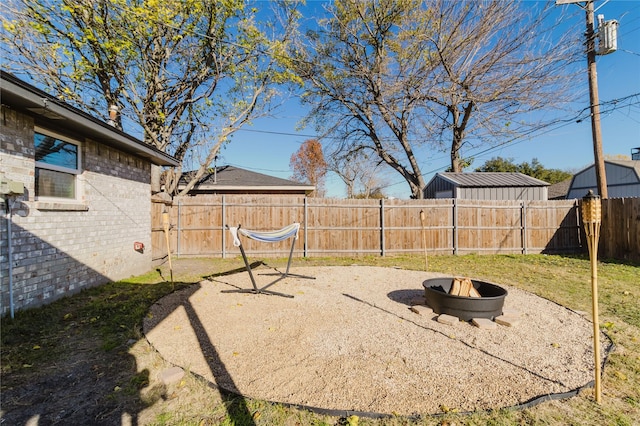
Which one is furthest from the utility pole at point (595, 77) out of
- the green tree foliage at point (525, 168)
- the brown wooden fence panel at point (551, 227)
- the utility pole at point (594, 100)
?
the green tree foliage at point (525, 168)

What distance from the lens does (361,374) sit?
251 cm

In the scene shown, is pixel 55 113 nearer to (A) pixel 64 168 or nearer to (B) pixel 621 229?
(A) pixel 64 168

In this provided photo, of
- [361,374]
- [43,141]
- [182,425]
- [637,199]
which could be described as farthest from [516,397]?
[637,199]

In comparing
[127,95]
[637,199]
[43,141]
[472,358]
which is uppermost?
[127,95]

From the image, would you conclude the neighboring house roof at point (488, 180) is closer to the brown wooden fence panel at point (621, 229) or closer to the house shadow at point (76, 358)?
the brown wooden fence panel at point (621, 229)

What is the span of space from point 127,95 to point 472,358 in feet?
42.5

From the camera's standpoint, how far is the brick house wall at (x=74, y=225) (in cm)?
379

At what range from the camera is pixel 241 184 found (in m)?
14.4

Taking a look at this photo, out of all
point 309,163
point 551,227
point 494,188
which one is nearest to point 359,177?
point 309,163

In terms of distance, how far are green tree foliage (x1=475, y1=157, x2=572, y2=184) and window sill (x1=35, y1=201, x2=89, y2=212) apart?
1289 inches

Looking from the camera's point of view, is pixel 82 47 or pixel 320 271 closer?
pixel 320 271

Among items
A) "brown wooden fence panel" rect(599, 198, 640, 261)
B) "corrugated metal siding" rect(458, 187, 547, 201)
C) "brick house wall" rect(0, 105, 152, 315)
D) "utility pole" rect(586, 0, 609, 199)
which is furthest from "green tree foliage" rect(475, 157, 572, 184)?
"brick house wall" rect(0, 105, 152, 315)

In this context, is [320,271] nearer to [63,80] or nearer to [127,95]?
[127,95]

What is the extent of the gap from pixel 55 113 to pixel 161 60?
8494 mm
